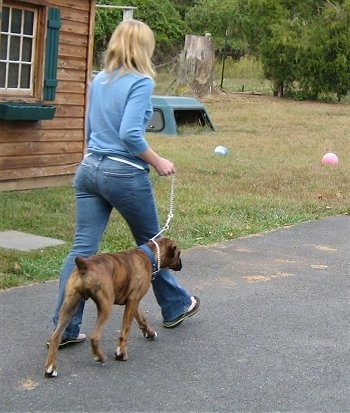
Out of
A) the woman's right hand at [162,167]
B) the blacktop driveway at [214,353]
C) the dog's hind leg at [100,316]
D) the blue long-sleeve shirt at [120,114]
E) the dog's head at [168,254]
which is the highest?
the blue long-sleeve shirt at [120,114]

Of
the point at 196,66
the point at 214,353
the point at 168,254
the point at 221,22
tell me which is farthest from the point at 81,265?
the point at 221,22

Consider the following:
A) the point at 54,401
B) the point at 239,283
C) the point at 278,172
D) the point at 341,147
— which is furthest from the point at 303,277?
the point at 341,147

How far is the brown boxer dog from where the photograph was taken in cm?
437

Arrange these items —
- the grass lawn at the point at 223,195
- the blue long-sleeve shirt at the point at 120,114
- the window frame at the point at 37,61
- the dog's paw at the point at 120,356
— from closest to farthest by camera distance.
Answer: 1. the blue long-sleeve shirt at the point at 120,114
2. the dog's paw at the point at 120,356
3. the grass lawn at the point at 223,195
4. the window frame at the point at 37,61

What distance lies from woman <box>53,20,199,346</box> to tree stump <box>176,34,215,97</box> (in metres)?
22.8

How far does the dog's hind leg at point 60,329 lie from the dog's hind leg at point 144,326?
0.64 metres

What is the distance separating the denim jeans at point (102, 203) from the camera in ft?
15.3

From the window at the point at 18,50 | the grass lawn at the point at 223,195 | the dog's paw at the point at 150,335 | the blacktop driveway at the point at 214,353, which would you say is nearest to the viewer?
the blacktop driveway at the point at 214,353

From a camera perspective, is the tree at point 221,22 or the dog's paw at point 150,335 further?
the tree at point 221,22

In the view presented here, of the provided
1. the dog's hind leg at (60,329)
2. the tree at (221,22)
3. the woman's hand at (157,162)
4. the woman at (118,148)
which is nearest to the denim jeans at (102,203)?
the woman at (118,148)

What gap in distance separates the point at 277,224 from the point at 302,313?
11.8 feet

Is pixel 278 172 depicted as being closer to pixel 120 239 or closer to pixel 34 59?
pixel 34 59

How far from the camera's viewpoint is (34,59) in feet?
34.8

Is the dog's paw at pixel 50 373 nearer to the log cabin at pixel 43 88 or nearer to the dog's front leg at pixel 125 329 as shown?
the dog's front leg at pixel 125 329
